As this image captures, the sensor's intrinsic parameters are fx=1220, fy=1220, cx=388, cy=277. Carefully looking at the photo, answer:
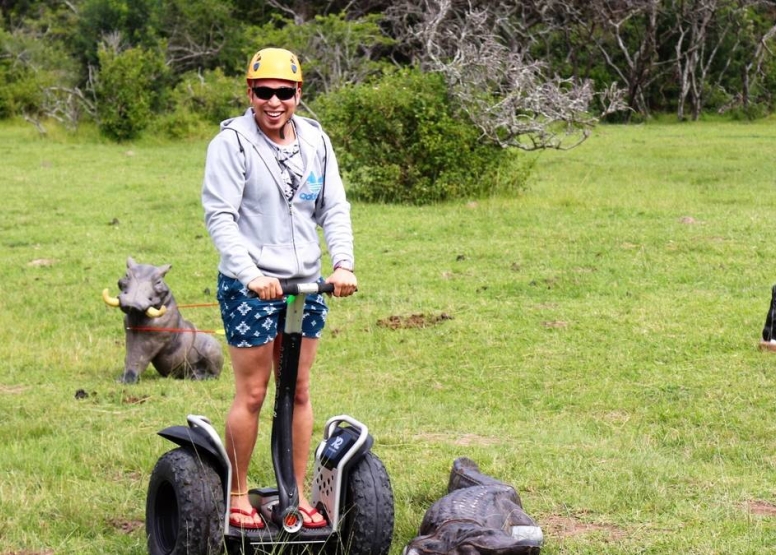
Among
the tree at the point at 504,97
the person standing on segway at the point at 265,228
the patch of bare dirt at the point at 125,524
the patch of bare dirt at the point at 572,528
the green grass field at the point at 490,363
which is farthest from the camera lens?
the tree at the point at 504,97

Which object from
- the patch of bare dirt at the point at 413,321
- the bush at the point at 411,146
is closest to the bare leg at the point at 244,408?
the patch of bare dirt at the point at 413,321

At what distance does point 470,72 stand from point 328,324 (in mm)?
6859

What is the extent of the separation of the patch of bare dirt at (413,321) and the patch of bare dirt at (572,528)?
147 inches

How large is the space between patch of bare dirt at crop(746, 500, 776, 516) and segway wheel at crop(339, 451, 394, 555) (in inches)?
58.6

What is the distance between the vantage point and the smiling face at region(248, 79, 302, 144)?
3967 millimetres

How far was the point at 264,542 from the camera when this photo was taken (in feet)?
12.9

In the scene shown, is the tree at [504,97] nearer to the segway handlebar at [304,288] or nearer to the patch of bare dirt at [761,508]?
the patch of bare dirt at [761,508]

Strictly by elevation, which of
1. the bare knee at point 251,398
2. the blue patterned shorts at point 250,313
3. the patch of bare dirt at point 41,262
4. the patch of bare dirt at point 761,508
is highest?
the blue patterned shorts at point 250,313

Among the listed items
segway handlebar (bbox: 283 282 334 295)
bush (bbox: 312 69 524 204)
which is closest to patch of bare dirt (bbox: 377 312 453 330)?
segway handlebar (bbox: 283 282 334 295)

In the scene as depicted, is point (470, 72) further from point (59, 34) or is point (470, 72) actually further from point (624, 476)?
point (59, 34)

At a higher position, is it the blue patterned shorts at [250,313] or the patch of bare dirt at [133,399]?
the blue patterned shorts at [250,313]

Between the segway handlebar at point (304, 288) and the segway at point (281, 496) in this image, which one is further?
the segway at point (281, 496)

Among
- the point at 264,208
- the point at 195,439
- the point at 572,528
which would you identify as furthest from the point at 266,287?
the point at 572,528

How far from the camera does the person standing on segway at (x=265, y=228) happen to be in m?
3.94
